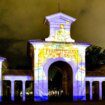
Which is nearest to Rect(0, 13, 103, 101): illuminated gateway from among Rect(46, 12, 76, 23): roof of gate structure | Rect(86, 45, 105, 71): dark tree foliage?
Rect(46, 12, 76, 23): roof of gate structure

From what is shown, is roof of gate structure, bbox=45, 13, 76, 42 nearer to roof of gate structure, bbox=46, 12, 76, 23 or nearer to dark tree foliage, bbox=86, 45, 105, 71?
roof of gate structure, bbox=46, 12, 76, 23

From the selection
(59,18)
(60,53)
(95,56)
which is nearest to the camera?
(60,53)

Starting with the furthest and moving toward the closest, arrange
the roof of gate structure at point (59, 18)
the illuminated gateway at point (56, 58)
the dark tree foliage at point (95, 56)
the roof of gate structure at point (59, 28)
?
the dark tree foliage at point (95, 56) → the roof of gate structure at point (59, 28) → the roof of gate structure at point (59, 18) → the illuminated gateway at point (56, 58)

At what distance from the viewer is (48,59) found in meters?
40.3

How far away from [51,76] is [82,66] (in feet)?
60.7

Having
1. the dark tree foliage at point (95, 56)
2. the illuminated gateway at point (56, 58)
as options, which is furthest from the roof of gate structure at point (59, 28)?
the dark tree foliage at point (95, 56)

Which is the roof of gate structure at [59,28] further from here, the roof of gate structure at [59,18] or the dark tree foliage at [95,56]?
the dark tree foliage at [95,56]

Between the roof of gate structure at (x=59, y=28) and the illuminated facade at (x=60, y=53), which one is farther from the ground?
the roof of gate structure at (x=59, y=28)

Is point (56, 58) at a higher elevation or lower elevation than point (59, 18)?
lower

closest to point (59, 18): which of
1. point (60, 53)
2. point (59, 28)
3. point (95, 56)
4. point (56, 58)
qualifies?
point (59, 28)

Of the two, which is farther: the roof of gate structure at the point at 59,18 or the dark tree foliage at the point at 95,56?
the dark tree foliage at the point at 95,56

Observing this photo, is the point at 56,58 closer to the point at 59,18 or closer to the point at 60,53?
the point at 60,53

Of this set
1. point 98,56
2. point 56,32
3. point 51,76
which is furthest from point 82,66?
point 98,56

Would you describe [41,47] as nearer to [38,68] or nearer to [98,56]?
[38,68]
